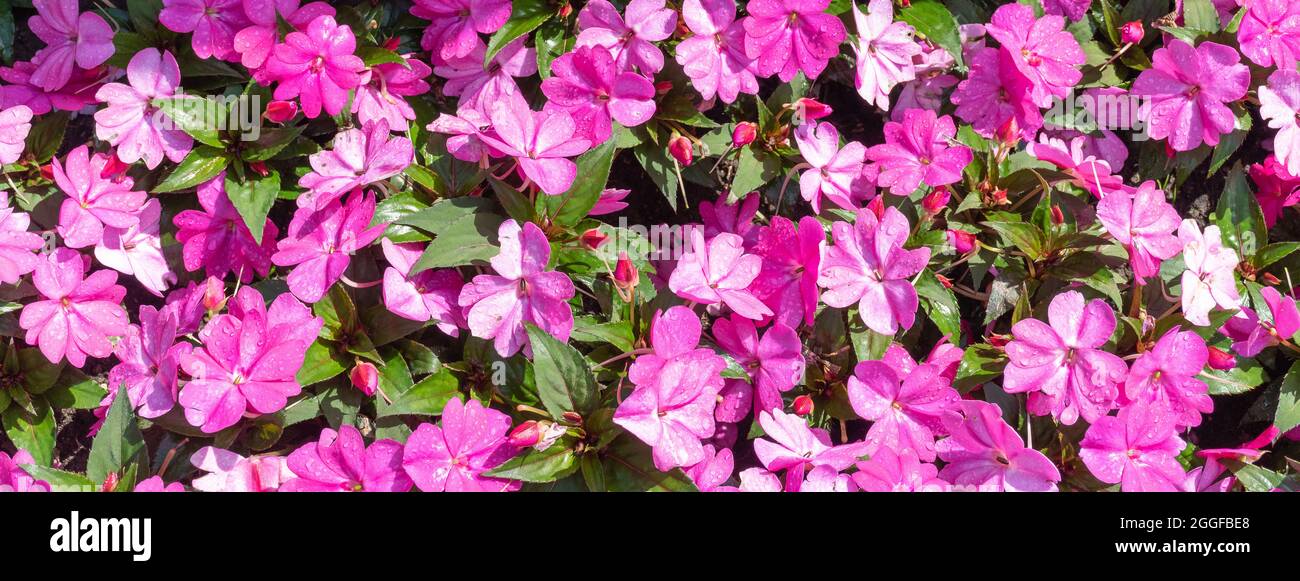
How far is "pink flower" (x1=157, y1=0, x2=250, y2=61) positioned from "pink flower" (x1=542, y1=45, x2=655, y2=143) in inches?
25.8

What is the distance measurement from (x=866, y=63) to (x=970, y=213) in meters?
0.37

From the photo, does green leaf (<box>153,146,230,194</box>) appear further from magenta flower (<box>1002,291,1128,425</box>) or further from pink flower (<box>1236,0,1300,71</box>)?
pink flower (<box>1236,0,1300,71</box>)

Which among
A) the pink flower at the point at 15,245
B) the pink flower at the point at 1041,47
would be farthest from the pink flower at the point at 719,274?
the pink flower at the point at 15,245

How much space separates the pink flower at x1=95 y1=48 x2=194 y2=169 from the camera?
191cm

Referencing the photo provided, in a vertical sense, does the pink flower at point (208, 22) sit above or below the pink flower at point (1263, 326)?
above

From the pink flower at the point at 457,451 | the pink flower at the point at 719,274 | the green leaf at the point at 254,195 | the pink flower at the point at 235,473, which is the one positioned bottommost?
the pink flower at the point at 235,473

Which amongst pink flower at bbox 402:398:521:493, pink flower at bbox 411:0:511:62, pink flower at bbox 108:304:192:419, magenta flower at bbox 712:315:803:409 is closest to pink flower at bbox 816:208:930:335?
magenta flower at bbox 712:315:803:409

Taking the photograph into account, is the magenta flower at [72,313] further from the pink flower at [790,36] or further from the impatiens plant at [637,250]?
the pink flower at [790,36]

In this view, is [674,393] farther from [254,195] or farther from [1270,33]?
[1270,33]

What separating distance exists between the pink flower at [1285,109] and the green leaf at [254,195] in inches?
77.6

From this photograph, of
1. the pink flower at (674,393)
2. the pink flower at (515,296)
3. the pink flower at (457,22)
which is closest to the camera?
the pink flower at (674,393)

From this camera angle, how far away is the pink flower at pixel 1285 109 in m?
2.00
